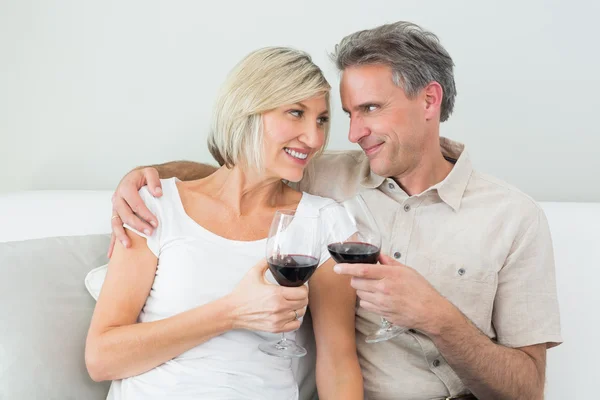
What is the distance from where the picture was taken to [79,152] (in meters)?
2.72

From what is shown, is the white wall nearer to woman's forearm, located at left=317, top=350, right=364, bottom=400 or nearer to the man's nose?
the man's nose

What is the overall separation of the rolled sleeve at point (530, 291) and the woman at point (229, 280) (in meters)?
0.45

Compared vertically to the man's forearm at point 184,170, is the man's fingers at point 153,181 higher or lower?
higher

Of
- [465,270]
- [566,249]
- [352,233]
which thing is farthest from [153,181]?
[566,249]

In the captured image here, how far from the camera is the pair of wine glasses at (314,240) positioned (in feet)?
4.77

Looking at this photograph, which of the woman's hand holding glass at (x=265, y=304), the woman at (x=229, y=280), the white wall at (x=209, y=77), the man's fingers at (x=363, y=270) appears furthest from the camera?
the white wall at (x=209, y=77)

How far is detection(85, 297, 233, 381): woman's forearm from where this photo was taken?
1.62 metres

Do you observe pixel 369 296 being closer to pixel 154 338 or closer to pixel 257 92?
pixel 154 338

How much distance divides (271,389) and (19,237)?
1.01 m

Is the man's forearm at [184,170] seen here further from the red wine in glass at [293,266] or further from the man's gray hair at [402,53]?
the red wine in glass at [293,266]

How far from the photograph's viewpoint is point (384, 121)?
1.95 meters

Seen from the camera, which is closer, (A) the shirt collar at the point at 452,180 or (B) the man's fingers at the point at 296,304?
(B) the man's fingers at the point at 296,304

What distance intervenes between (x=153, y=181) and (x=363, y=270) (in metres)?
0.74

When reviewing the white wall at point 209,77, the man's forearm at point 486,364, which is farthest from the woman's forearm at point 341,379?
the white wall at point 209,77
